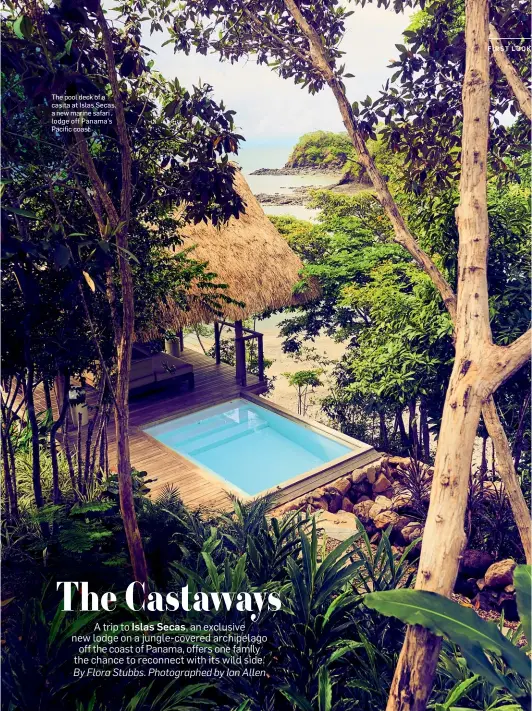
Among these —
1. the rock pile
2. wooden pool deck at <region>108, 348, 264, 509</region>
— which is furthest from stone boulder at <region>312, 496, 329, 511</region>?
wooden pool deck at <region>108, 348, 264, 509</region>

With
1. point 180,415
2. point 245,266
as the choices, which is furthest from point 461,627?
point 245,266

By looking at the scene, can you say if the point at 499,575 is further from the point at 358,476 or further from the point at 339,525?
the point at 358,476

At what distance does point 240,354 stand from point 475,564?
174 inches

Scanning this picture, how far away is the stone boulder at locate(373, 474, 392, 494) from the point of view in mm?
6184

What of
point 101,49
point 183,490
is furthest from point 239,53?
point 183,490

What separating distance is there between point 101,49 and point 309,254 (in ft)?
22.8

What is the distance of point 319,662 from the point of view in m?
2.44

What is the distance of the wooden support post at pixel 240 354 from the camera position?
7.85 meters

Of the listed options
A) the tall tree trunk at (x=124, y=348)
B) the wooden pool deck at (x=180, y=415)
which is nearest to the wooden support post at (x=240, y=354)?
the wooden pool deck at (x=180, y=415)

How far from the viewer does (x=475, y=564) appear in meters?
4.57

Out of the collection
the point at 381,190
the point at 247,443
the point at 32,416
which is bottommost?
the point at 247,443

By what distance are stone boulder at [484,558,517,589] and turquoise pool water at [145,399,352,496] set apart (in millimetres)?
2379

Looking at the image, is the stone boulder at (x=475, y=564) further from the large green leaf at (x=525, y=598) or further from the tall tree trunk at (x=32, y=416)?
the tall tree trunk at (x=32, y=416)

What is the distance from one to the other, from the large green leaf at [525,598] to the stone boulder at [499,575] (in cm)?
280
